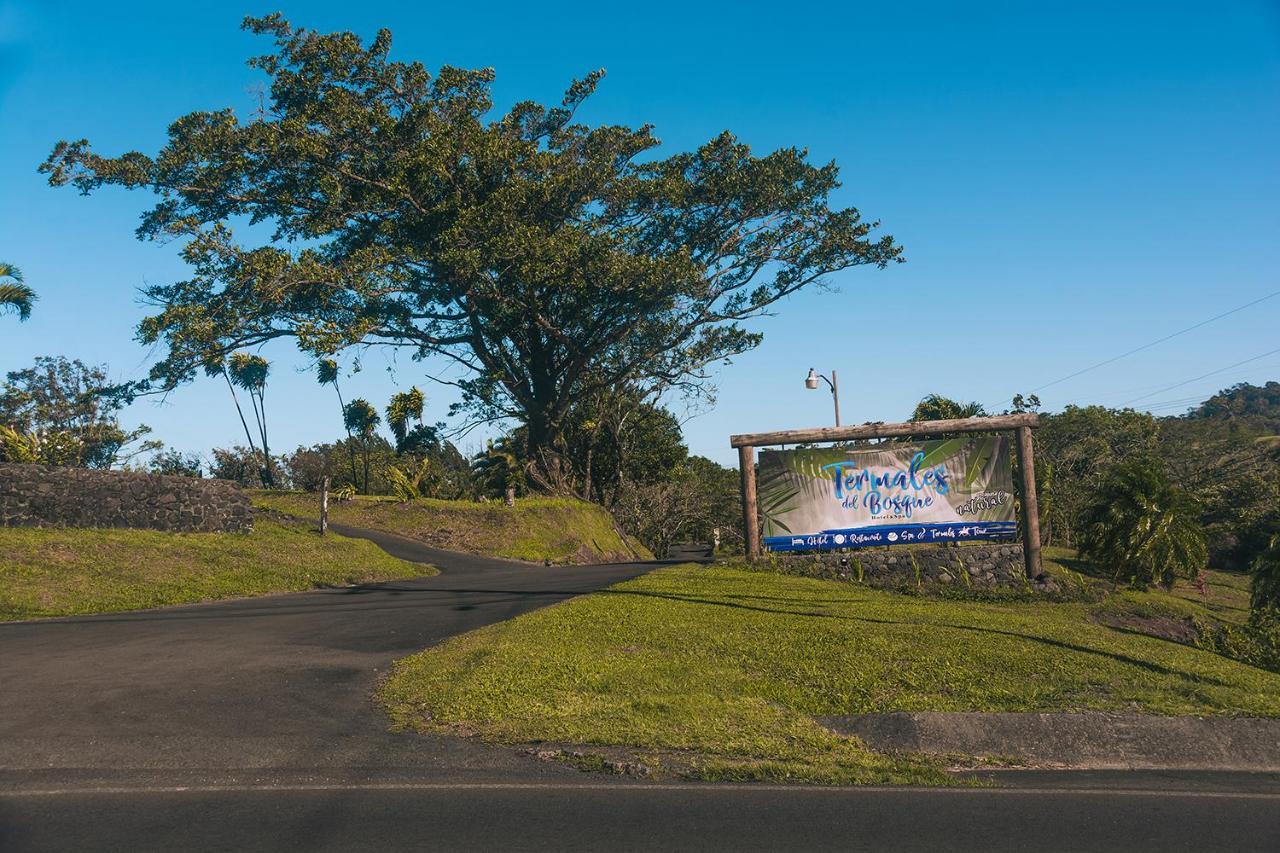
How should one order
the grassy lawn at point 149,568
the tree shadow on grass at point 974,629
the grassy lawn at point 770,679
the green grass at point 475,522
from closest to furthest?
1. the grassy lawn at point 770,679
2. the tree shadow on grass at point 974,629
3. the grassy lawn at point 149,568
4. the green grass at point 475,522

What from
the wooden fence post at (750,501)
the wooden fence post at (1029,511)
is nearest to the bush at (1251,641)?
the wooden fence post at (1029,511)

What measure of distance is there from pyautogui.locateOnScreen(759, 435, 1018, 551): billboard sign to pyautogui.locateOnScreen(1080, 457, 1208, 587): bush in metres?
2.60

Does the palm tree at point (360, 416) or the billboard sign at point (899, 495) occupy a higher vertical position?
the palm tree at point (360, 416)

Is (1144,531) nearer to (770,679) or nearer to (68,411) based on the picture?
(770,679)

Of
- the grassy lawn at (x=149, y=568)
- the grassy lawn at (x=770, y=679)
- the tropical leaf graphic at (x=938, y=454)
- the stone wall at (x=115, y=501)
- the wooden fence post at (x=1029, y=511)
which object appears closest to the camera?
the grassy lawn at (x=770, y=679)

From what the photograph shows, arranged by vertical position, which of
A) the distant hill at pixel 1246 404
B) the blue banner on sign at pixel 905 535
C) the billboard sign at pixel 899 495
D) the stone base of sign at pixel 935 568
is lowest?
the stone base of sign at pixel 935 568

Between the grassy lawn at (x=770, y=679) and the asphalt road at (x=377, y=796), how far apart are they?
0.59 m

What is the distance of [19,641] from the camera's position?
11.1 m

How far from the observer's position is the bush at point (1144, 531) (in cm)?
1844

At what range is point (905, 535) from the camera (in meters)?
17.7

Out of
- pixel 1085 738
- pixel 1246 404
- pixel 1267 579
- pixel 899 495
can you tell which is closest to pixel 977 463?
pixel 899 495

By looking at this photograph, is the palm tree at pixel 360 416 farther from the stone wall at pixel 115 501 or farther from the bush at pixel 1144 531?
the bush at pixel 1144 531

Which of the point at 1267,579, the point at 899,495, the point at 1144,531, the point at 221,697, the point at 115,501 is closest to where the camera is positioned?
the point at 221,697

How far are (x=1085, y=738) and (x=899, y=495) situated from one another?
34.1 feet
